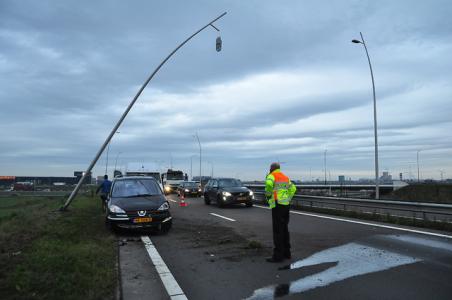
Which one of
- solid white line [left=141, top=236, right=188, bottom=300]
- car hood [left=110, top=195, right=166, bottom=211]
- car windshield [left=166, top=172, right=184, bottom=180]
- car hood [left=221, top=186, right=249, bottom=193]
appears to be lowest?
solid white line [left=141, top=236, right=188, bottom=300]

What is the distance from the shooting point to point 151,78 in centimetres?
1803

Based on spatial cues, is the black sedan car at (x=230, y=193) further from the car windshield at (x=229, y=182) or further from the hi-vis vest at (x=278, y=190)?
the hi-vis vest at (x=278, y=190)

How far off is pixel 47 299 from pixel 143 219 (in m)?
5.46

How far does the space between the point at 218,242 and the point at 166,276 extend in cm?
308

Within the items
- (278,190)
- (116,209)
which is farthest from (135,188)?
(278,190)

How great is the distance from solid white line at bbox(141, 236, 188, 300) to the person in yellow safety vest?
6.34ft

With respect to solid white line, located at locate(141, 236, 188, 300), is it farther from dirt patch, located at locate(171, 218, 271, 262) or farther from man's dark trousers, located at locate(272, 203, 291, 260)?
man's dark trousers, located at locate(272, 203, 291, 260)

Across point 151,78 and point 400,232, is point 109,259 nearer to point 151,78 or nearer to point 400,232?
point 400,232

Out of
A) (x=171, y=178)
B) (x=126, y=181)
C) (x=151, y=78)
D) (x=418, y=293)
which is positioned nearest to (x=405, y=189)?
(x=171, y=178)

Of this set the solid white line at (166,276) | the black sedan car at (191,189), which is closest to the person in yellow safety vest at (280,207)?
the solid white line at (166,276)

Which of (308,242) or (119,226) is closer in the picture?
(308,242)

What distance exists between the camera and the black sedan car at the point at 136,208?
998 cm

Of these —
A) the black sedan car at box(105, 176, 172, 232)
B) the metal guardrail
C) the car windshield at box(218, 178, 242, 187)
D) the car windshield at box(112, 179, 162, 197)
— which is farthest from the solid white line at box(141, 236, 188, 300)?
the car windshield at box(218, 178, 242, 187)

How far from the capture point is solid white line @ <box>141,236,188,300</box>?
16.5 ft
